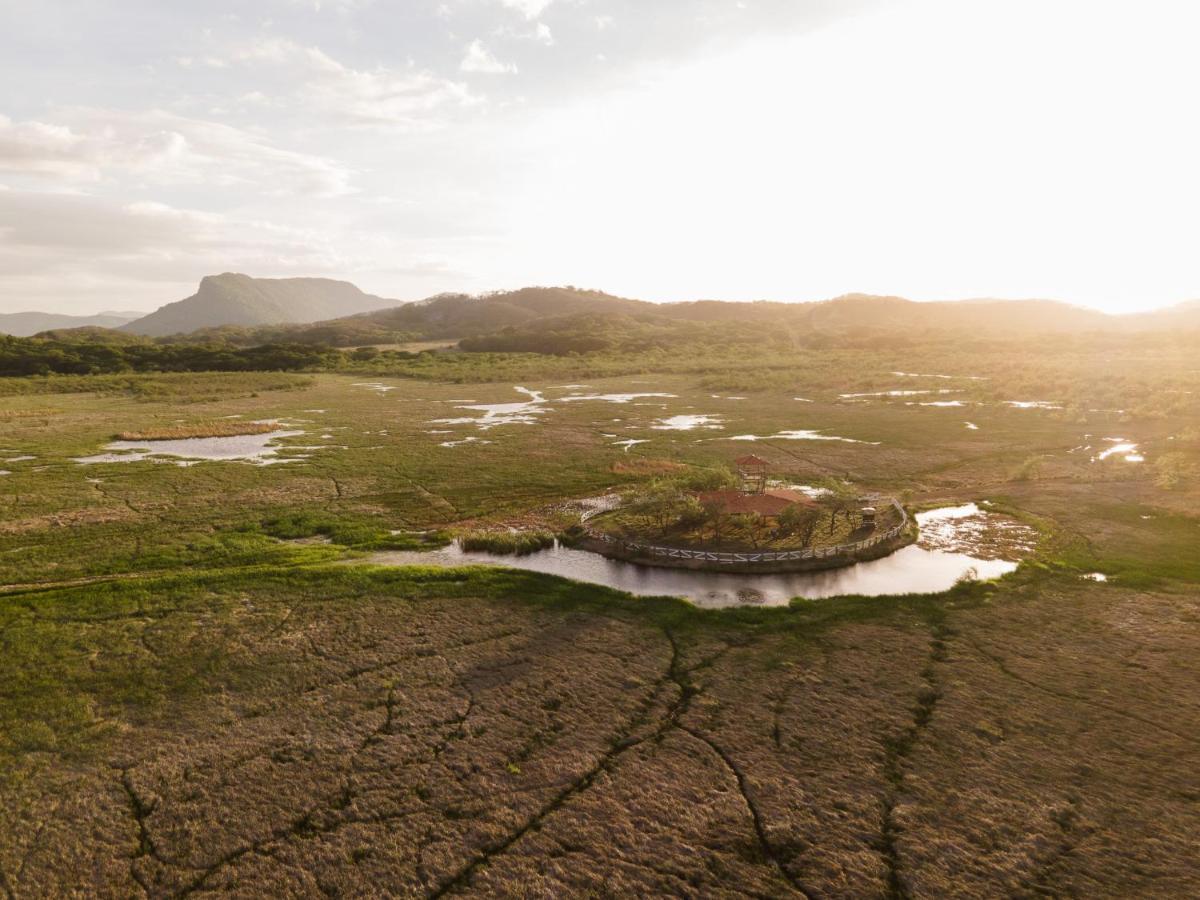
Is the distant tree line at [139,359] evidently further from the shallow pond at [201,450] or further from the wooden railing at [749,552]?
the wooden railing at [749,552]

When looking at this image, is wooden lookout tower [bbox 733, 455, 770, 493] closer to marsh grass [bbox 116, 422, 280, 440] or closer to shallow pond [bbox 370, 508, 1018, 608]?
shallow pond [bbox 370, 508, 1018, 608]

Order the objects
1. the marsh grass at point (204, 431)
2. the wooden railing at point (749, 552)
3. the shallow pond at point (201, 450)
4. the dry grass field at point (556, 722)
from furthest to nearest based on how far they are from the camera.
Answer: the marsh grass at point (204, 431)
the shallow pond at point (201, 450)
the wooden railing at point (749, 552)
the dry grass field at point (556, 722)

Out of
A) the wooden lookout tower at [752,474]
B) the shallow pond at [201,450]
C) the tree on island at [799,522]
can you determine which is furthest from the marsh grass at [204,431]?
the tree on island at [799,522]

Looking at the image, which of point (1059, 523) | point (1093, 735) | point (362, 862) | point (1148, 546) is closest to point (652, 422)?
point (1059, 523)

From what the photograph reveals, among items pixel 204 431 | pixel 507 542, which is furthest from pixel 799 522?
pixel 204 431

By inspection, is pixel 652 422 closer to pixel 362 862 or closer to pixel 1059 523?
pixel 1059 523

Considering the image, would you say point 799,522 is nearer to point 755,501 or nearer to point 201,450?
point 755,501
